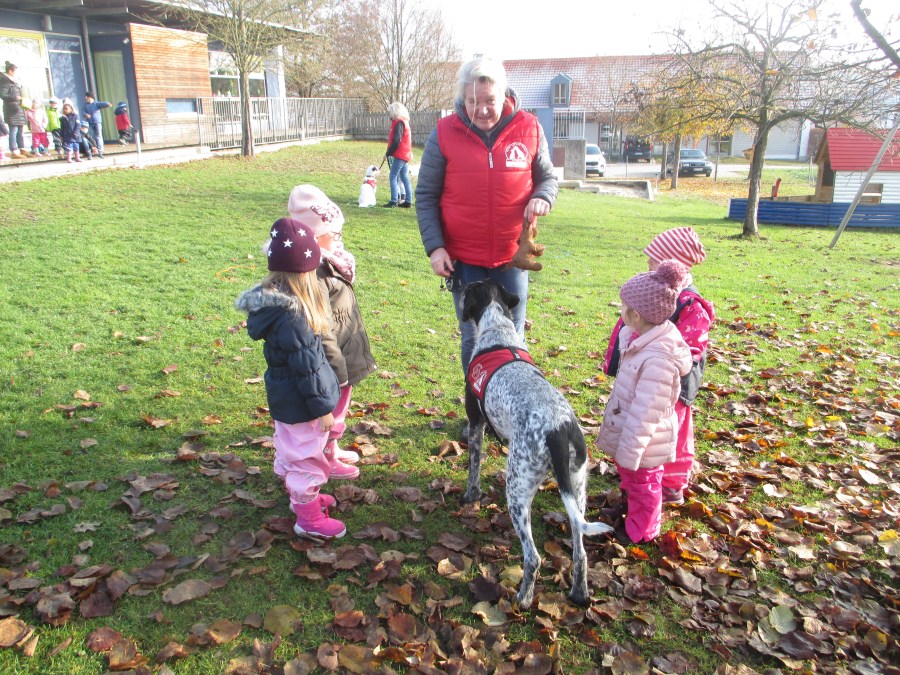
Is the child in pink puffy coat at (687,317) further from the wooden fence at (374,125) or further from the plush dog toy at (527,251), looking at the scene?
the wooden fence at (374,125)

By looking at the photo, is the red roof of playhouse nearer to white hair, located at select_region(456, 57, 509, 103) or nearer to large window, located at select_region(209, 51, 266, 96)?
white hair, located at select_region(456, 57, 509, 103)

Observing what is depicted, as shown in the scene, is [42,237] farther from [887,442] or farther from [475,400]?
[887,442]

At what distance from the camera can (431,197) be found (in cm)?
413

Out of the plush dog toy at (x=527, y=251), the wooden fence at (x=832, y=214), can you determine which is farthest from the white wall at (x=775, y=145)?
the plush dog toy at (x=527, y=251)

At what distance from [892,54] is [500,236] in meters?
2.64

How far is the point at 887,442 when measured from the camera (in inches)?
192

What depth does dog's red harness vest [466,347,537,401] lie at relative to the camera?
357 centimetres

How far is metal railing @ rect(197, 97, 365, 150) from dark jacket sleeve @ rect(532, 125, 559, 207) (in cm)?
2012

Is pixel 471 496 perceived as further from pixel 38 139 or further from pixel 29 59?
pixel 29 59

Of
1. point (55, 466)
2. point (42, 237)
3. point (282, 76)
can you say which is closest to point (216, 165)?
point (42, 237)

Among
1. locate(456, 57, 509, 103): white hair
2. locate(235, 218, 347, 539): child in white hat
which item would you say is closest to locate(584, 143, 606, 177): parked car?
locate(456, 57, 509, 103): white hair

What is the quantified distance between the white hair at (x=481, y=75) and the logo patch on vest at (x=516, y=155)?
307 millimetres

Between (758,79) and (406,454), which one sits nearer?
(406,454)

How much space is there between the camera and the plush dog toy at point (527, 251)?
13.2 feet
